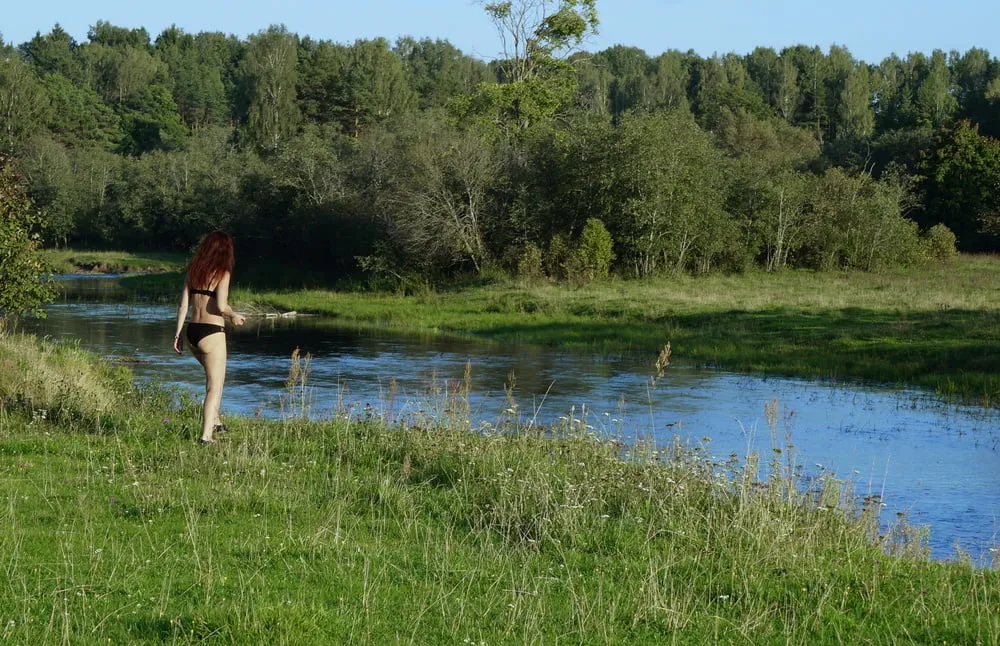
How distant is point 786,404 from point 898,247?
38748 millimetres

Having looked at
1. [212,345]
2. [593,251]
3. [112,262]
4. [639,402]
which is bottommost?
[639,402]

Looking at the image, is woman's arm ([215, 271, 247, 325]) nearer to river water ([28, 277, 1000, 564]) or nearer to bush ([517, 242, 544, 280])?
river water ([28, 277, 1000, 564])

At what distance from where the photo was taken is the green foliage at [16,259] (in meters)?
20.7

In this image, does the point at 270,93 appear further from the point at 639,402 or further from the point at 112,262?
the point at 639,402

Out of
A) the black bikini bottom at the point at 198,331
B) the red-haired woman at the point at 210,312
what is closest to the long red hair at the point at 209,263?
the red-haired woman at the point at 210,312

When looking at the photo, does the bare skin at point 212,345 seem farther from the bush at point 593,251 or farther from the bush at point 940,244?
the bush at point 940,244

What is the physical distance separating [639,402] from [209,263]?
471 inches

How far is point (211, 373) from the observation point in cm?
1169

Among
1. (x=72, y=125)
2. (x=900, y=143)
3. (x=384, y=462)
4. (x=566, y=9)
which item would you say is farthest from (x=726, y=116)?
(x=384, y=462)

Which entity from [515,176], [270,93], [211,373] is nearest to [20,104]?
[270,93]

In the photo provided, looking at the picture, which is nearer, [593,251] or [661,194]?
[593,251]

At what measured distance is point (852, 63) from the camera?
437ft

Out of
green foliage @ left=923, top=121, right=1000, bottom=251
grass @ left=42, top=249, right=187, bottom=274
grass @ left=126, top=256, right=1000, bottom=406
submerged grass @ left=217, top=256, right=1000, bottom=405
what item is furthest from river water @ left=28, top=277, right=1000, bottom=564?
green foliage @ left=923, top=121, right=1000, bottom=251

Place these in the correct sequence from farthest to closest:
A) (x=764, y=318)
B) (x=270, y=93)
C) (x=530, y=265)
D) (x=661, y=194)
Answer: (x=270, y=93)
(x=661, y=194)
(x=530, y=265)
(x=764, y=318)
